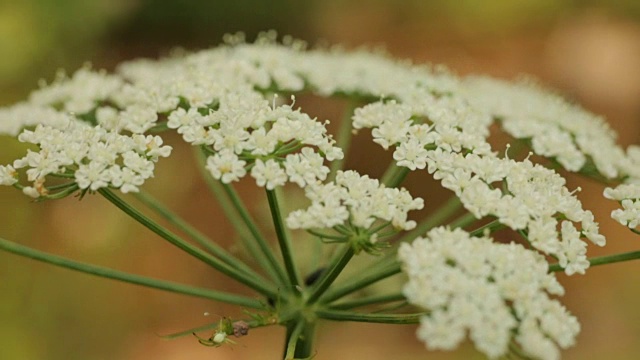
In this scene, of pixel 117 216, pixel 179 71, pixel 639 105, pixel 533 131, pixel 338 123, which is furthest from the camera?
pixel 639 105

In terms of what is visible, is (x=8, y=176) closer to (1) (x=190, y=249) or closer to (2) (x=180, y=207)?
(1) (x=190, y=249)

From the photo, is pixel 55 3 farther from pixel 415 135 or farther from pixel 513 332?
pixel 513 332

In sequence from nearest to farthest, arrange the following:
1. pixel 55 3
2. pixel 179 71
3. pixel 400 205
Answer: pixel 400 205 → pixel 179 71 → pixel 55 3

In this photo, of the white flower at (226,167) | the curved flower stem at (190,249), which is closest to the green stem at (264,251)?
the curved flower stem at (190,249)

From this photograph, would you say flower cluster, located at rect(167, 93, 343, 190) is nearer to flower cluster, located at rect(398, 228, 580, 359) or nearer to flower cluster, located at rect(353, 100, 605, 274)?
flower cluster, located at rect(353, 100, 605, 274)

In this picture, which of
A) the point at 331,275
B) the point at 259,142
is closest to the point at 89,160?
the point at 259,142

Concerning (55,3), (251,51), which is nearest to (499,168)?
(251,51)

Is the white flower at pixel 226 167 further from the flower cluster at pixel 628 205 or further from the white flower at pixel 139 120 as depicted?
the flower cluster at pixel 628 205
